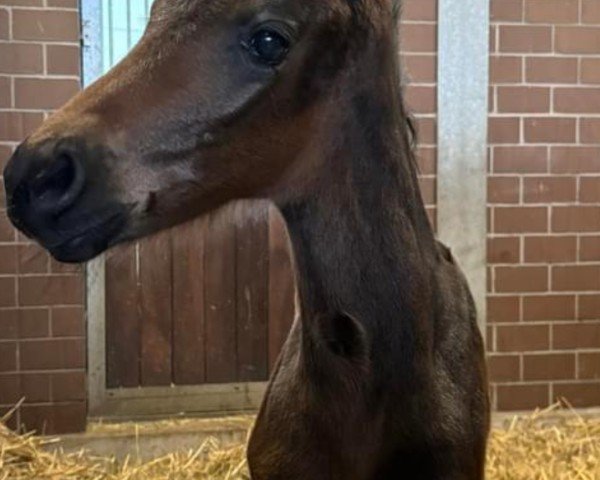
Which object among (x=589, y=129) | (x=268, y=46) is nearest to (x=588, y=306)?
(x=589, y=129)

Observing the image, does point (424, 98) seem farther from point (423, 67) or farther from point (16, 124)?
point (16, 124)

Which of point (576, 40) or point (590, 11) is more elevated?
point (590, 11)

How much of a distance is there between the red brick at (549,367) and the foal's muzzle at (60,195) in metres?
3.10

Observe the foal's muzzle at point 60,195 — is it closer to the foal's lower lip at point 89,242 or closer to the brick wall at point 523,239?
the foal's lower lip at point 89,242

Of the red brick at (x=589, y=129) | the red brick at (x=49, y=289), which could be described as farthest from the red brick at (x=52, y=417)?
the red brick at (x=589, y=129)

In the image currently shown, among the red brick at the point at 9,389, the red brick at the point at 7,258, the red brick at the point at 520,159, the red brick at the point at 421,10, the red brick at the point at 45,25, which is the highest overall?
the red brick at the point at 421,10

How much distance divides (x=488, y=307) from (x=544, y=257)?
326 mm

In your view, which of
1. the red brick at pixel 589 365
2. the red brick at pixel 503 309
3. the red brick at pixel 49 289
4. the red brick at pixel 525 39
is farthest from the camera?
the red brick at pixel 589 365

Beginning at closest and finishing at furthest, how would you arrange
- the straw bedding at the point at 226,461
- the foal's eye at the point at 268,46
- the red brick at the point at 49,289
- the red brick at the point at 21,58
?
the foal's eye at the point at 268,46 → the straw bedding at the point at 226,461 → the red brick at the point at 21,58 → the red brick at the point at 49,289

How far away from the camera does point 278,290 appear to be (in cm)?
428

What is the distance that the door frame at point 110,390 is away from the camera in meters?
3.92

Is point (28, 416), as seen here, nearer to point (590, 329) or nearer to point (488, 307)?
point (488, 307)

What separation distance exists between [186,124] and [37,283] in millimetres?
2421

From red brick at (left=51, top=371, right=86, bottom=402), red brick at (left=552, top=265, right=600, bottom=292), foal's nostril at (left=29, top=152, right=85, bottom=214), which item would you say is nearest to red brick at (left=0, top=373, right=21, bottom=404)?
red brick at (left=51, top=371, right=86, bottom=402)
